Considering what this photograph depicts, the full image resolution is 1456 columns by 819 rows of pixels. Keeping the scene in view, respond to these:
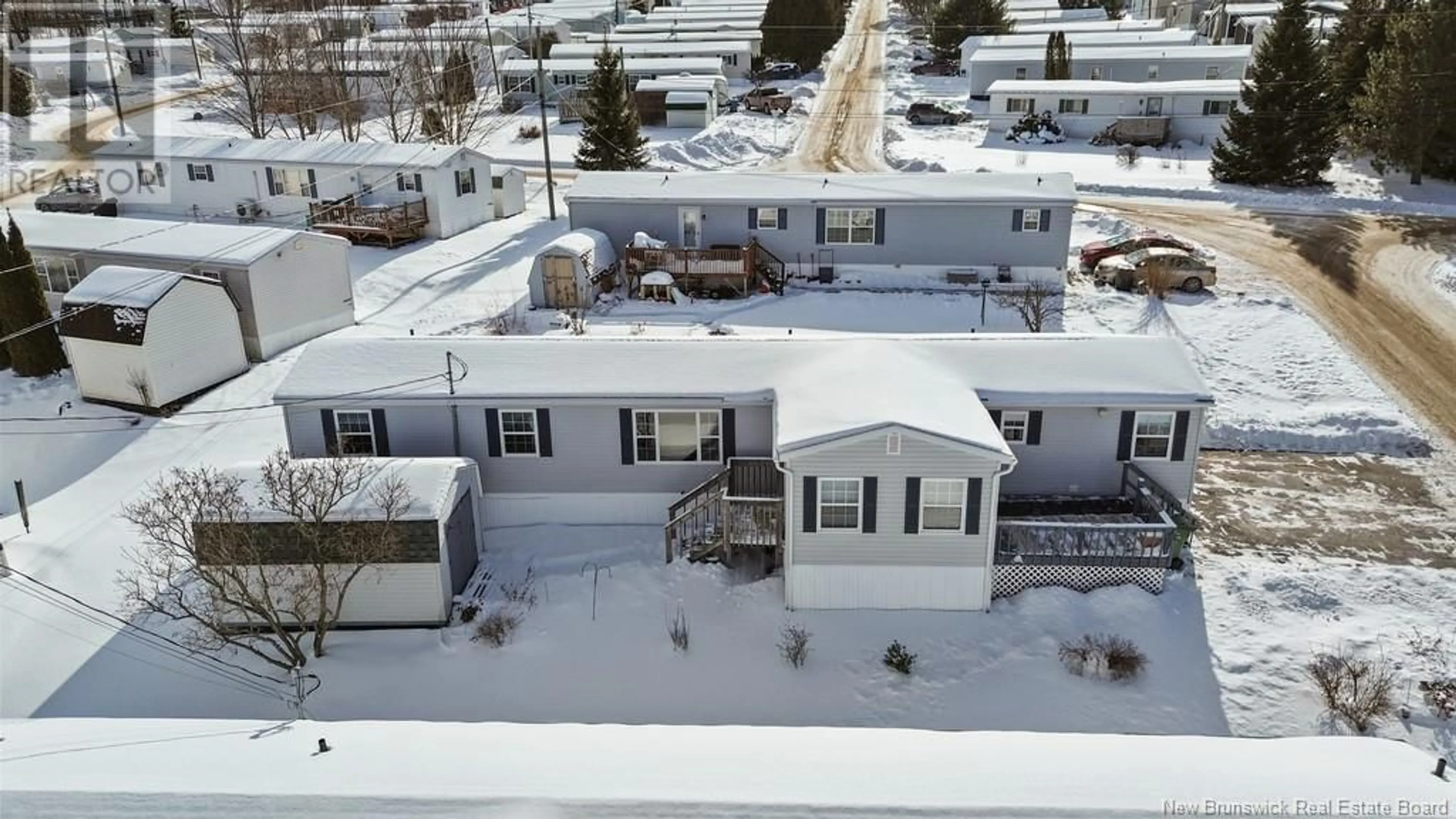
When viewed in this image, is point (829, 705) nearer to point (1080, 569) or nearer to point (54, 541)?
point (1080, 569)

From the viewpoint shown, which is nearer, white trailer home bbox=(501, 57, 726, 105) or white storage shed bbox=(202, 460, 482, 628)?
white storage shed bbox=(202, 460, 482, 628)

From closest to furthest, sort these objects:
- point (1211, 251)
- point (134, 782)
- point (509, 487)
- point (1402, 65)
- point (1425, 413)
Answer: point (134, 782), point (509, 487), point (1425, 413), point (1211, 251), point (1402, 65)

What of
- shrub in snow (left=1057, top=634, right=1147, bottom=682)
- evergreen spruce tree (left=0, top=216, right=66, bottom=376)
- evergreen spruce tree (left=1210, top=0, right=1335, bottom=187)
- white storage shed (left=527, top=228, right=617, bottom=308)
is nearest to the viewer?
shrub in snow (left=1057, top=634, right=1147, bottom=682)

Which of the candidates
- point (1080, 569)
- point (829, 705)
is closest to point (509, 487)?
point (829, 705)

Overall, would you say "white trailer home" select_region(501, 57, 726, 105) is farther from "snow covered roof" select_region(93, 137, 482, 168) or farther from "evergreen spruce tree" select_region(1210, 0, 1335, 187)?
"evergreen spruce tree" select_region(1210, 0, 1335, 187)

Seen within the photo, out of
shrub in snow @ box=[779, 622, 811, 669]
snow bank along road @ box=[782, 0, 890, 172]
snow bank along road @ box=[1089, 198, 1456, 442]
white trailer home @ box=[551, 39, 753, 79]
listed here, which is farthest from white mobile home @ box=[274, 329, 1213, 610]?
white trailer home @ box=[551, 39, 753, 79]

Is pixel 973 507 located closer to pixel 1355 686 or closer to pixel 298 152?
pixel 1355 686
